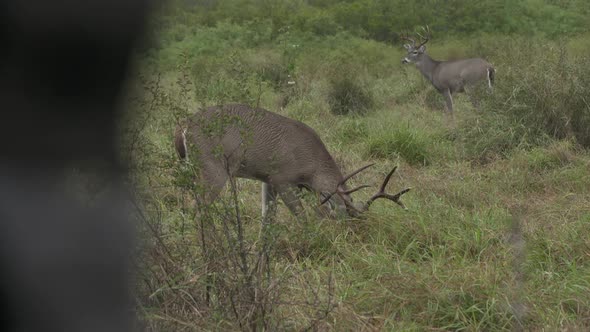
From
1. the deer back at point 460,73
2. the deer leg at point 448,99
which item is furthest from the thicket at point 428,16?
the deer leg at point 448,99

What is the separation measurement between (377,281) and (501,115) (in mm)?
5312

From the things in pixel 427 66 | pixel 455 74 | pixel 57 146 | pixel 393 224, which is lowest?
pixel 427 66

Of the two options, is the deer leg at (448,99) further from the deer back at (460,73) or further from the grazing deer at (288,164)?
the grazing deer at (288,164)

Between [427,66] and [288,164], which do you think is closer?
[288,164]

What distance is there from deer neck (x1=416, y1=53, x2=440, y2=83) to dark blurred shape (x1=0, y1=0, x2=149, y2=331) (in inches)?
596

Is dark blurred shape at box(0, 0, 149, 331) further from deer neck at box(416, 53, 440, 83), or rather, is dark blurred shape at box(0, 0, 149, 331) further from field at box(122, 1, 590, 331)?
deer neck at box(416, 53, 440, 83)

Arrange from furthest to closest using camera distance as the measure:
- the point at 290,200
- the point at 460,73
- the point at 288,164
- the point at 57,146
→ 1. the point at 460,73
2. the point at 288,164
3. the point at 290,200
4. the point at 57,146

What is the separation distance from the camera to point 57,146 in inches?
26.0

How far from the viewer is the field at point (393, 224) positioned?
283 cm

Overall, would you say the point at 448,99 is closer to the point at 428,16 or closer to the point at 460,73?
the point at 460,73

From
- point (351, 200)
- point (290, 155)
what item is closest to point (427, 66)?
point (290, 155)

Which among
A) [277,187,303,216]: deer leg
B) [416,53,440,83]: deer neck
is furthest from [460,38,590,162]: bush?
[416,53,440,83]: deer neck

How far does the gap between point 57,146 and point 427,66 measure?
629 inches

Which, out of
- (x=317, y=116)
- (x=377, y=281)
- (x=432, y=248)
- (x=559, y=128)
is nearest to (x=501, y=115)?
(x=559, y=128)
